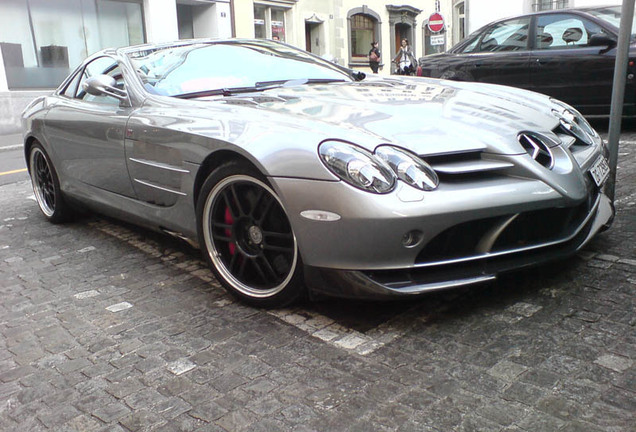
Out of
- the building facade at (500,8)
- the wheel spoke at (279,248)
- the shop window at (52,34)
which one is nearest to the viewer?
the wheel spoke at (279,248)

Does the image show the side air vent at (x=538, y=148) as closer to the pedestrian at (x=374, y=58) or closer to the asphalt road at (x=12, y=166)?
the asphalt road at (x=12, y=166)

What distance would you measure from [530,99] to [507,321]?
140 cm

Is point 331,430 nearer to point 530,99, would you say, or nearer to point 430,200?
point 430,200

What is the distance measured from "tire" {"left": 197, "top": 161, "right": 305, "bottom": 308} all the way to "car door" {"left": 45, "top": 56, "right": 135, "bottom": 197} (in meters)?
0.84

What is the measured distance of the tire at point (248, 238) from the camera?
9.18 feet

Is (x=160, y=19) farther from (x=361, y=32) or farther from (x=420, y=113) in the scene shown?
(x=420, y=113)

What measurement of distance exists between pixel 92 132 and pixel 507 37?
5.81m

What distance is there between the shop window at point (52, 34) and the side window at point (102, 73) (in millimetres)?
11654

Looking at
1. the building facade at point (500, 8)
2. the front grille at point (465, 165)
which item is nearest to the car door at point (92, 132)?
the front grille at point (465, 165)

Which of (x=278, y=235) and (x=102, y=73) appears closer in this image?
(x=278, y=235)

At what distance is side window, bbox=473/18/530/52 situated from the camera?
7969 mm

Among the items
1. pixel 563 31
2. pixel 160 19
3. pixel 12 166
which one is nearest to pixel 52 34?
pixel 160 19

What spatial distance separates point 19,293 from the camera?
3.46 metres

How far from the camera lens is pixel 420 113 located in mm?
2920
